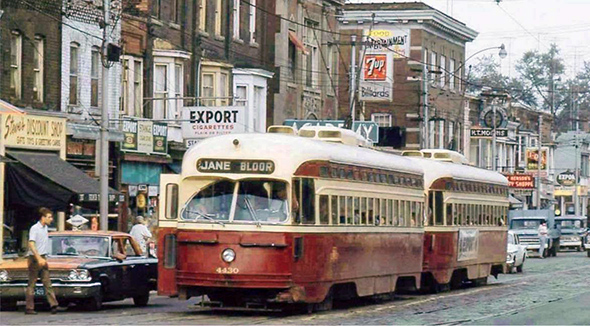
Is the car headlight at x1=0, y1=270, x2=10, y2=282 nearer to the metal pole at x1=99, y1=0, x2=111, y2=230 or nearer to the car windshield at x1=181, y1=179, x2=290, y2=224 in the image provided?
the car windshield at x1=181, y1=179, x2=290, y2=224

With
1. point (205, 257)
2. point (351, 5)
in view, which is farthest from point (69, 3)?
point (351, 5)

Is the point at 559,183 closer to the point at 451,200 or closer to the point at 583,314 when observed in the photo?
the point at 451,200

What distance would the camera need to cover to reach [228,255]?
2206 cm

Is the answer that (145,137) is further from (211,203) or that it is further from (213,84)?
(211,203)

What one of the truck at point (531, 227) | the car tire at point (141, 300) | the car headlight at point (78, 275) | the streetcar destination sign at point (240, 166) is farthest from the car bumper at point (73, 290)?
the truck at point (531, 227)

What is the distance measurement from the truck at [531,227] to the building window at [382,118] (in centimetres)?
1211

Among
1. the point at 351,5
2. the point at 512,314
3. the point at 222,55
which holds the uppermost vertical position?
the point at 351,5

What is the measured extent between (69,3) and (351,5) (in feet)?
140

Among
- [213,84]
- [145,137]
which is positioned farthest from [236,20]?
[145,137]

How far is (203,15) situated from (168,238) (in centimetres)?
2772

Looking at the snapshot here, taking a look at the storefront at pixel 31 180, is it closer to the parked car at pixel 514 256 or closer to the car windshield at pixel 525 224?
the parked car at pixel 514 256

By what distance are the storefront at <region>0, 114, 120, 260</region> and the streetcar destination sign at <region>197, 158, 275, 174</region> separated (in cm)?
1390

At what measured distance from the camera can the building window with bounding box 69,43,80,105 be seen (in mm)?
40031

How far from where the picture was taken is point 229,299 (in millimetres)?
23359
